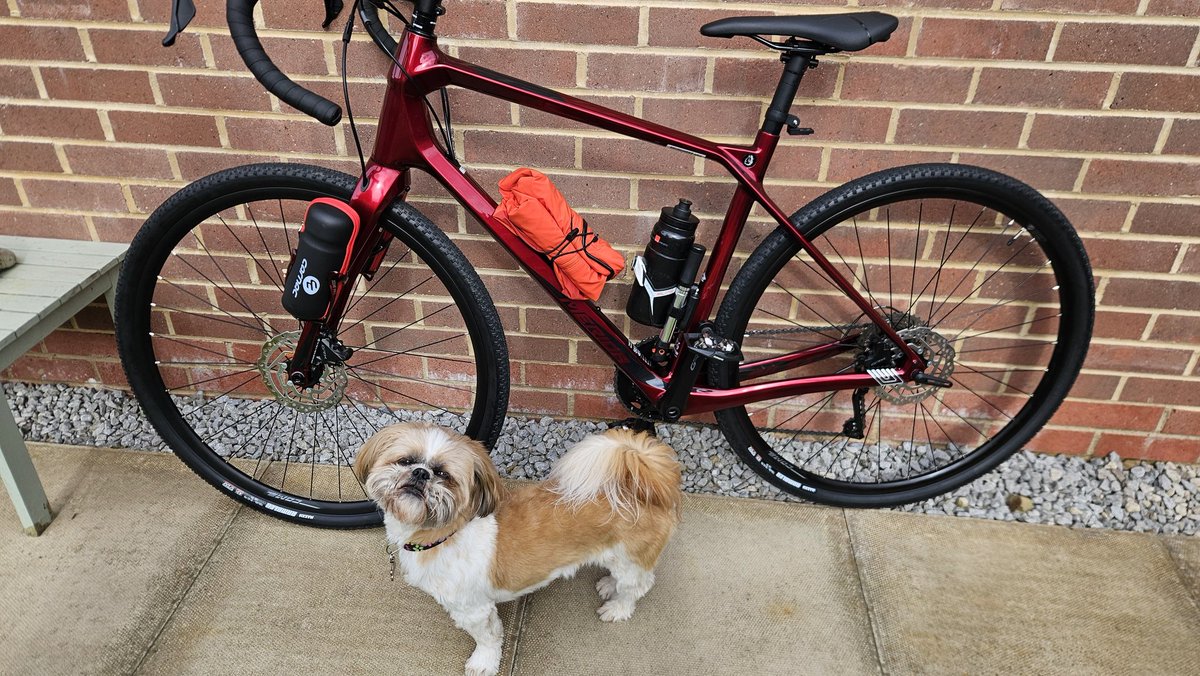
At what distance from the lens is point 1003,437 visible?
251 cm

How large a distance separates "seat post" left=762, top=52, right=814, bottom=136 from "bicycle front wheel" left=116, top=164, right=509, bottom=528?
94cm

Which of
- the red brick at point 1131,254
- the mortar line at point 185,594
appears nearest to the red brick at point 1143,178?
the red brick at point 1131,254

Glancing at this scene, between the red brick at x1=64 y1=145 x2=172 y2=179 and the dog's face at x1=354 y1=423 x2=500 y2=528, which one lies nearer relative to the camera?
the dog's face at x1=354 y1=423 x2=500 y2=528

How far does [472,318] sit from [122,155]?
4.49 feet

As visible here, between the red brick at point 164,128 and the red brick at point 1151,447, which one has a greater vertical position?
the red brick at point 164,128

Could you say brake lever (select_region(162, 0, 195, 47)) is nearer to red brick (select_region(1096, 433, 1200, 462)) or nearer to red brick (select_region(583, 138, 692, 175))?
red brick (select_region(583, 138, 692, 175))

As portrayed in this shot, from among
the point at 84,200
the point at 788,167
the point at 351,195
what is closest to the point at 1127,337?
the point at 788,167

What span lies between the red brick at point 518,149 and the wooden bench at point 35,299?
4.42 ft

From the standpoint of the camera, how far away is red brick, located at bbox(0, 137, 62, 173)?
2492mm

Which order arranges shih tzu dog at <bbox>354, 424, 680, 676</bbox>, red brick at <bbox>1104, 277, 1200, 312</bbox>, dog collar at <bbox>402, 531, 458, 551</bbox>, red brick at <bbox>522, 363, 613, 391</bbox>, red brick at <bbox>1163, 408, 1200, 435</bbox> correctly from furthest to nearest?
red brick at <bbox>522, 363, 613, 391</bbox> → red brick at <bbox>1163, 408, 1200, 435</bbox> → red brick at <bbox>1104, 277, 1200, 312</bbox> → dog collar at <bbox>402, 531, 458, 551</bbox> → shih tzu dog at <bbox>354, 424, 680, 676</bbox>

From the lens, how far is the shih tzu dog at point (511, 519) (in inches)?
69.4

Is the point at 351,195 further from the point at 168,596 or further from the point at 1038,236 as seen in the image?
the point at 1038,236

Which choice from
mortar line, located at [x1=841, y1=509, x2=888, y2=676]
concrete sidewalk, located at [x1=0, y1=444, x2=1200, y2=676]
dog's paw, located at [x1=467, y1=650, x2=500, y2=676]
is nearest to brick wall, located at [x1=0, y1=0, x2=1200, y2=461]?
concrete sidewalk, located at [x1=0, y1=444, x2=1200, y2=676]

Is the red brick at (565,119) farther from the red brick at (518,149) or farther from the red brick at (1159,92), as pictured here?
the red brick at (1159,92)
